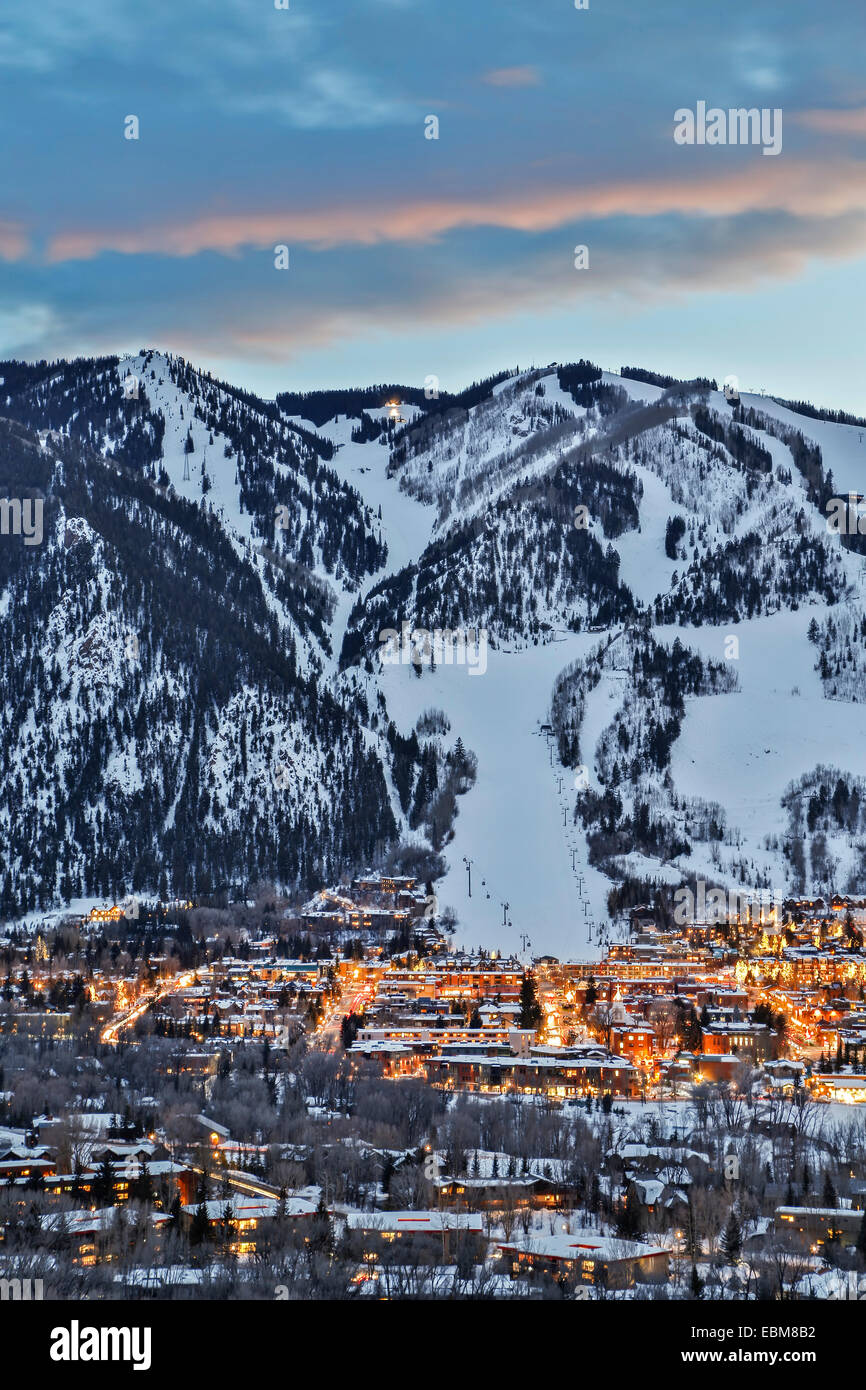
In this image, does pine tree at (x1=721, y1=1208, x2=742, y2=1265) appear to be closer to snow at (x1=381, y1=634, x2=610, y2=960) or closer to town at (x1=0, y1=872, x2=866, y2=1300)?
town at (x1=0, y1=872, x2=866, y2=1300)

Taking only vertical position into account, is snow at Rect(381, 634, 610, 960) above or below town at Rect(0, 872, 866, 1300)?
above

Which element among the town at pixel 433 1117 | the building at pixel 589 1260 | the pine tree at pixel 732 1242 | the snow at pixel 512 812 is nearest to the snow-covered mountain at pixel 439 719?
the snow at pixel 512 812

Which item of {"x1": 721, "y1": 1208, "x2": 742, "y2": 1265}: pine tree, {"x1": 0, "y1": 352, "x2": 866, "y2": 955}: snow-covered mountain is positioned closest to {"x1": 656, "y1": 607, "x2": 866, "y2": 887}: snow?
{"x1": 0, "y1": 352, "x2": 866, "y2": 955}: snow-covered mountain

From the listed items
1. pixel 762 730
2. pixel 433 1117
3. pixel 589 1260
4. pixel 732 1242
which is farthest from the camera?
pixel 762 730

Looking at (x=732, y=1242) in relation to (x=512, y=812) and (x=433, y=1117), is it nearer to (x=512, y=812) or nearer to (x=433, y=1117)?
(x=433, y=1117)

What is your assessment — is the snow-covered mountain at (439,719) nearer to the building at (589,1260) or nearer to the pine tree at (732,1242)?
the pine tree at (732,1242)

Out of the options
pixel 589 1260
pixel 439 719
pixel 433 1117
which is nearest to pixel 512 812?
pixel 439 719
